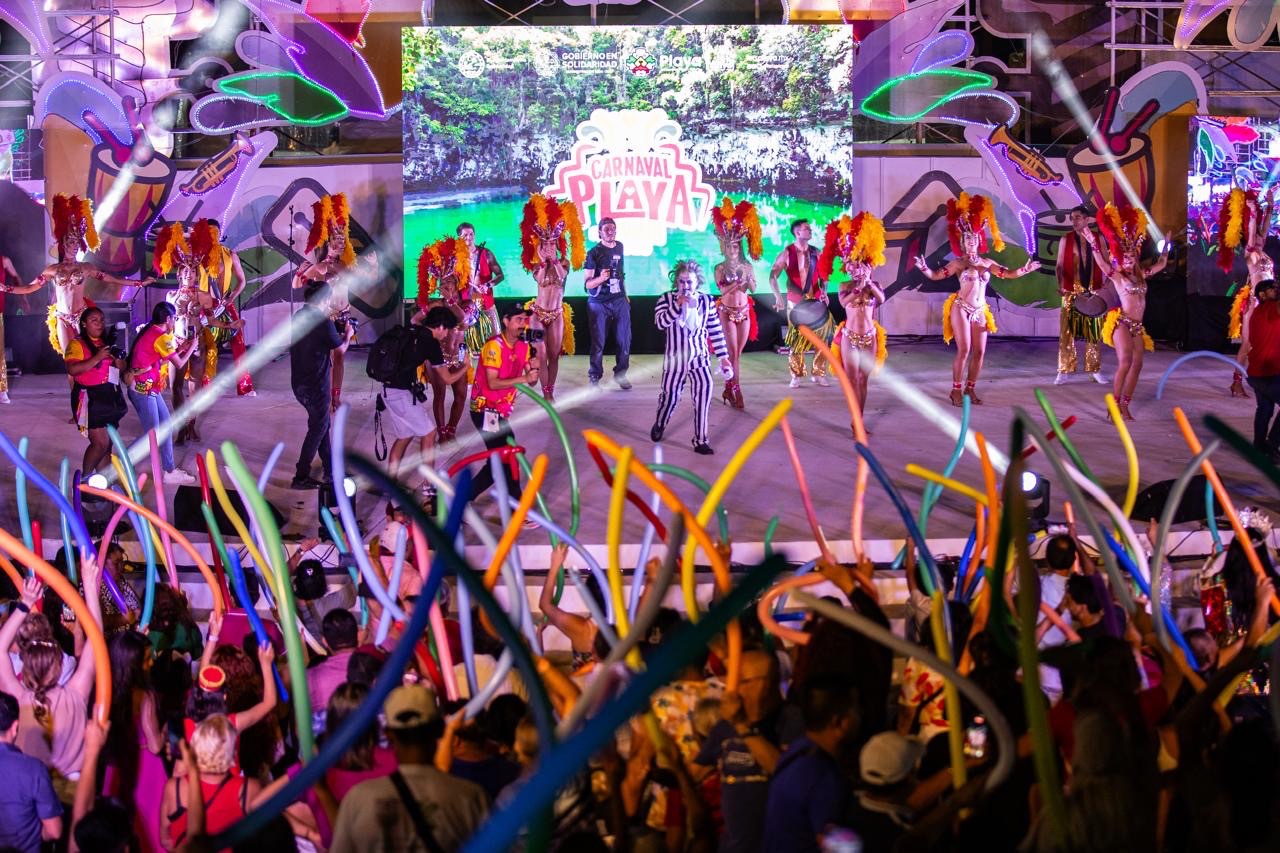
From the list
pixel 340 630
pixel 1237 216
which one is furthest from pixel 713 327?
pixel 340 630

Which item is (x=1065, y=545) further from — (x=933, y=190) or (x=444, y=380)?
(x=933, y=190)

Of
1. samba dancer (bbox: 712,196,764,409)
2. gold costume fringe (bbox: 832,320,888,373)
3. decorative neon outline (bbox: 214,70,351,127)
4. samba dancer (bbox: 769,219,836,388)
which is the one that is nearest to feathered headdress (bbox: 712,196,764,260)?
samba dancer (bbox: 712,196,764,409)

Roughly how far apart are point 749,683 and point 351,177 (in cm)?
1389

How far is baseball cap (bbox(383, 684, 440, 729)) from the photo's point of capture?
321cm

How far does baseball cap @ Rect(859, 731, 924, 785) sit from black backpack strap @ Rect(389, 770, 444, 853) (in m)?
0.89

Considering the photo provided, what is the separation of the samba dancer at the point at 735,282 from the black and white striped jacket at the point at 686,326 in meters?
1.35

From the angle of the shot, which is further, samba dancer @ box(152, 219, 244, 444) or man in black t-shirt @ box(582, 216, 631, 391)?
man in black t-shirt @ box(582, 216, 631, 391)

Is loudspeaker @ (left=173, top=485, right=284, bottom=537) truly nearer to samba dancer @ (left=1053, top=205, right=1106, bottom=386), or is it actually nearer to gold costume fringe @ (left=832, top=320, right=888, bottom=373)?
gold costume fringe @ (left=832, top=320, right=888, bottom=373)

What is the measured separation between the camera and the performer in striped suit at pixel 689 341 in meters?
10.0

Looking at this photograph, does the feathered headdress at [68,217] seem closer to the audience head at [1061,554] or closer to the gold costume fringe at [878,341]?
the gold costume fringe at [878,341]

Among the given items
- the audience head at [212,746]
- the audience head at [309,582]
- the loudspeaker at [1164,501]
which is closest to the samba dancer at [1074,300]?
the loudspeaker at [1164,501]

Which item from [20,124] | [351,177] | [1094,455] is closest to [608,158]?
Result: [351,177]

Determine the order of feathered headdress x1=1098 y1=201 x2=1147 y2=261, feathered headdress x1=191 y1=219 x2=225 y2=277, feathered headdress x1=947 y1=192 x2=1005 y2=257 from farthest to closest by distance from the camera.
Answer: feathered headdress x1=947 y1=192 x2=1005 y2=257 < feathered headdress x1=1098 y1=201 x2=1147 y2=261 < feathered headdress x1=191 y1=219 x2=225 y2=277

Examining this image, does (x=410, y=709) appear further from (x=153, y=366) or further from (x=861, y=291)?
(x=861, y=291)
